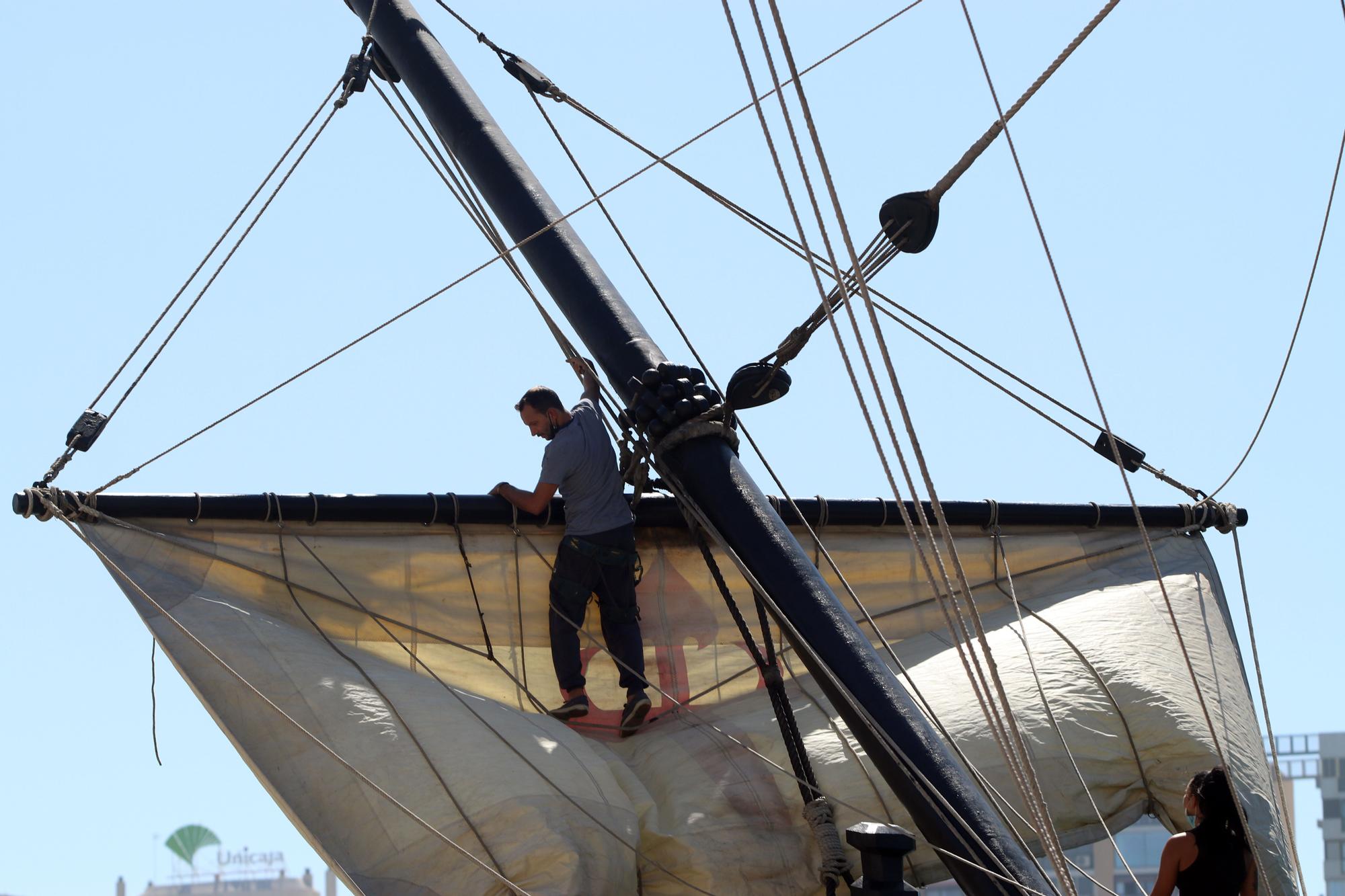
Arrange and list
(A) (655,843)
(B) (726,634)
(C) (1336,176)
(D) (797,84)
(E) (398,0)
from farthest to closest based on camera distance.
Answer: (E) (398,0) < (B) (726,634) < (C) (1336,176) < (A) (655,843) < (D) (797,84)

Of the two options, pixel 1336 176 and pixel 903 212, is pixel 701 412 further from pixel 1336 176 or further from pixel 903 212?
pixel 1336 176

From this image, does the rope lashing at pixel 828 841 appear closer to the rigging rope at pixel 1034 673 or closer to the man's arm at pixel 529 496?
the rigging rope at pixel 1034 673

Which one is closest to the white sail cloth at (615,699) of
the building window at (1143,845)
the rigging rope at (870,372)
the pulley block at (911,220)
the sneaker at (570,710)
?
the sneaker at (570,710)

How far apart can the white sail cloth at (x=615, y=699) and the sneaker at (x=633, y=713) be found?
0.26 feet

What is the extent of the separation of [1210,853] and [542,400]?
11.4ft

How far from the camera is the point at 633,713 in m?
8.12

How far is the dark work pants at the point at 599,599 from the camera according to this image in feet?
26.8

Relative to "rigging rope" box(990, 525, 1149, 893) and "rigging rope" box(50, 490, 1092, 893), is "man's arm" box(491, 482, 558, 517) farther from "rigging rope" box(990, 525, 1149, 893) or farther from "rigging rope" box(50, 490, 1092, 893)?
"rigging rope" box(990, 525, 1149, 893)

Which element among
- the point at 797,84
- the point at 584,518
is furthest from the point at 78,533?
the point at 797,84

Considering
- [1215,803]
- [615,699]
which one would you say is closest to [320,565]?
[615,699]

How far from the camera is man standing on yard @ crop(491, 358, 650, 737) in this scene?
8117 millimetres

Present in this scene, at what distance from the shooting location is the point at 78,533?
783 cm

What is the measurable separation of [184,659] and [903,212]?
3.52m

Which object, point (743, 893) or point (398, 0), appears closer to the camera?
Answer: point (743, 893)
